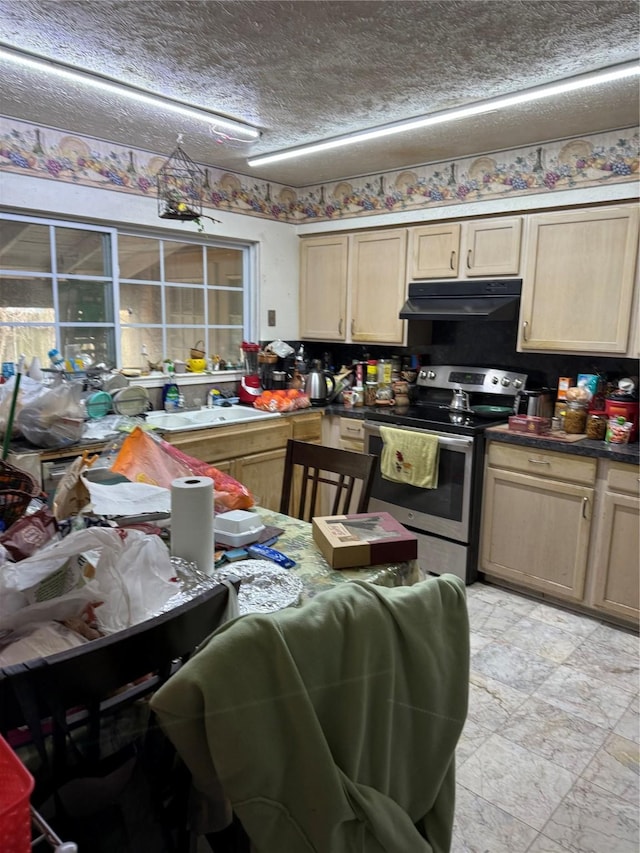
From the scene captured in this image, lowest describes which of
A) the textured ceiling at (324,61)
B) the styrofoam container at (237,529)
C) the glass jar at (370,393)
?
the styrofoam container at (237,529)

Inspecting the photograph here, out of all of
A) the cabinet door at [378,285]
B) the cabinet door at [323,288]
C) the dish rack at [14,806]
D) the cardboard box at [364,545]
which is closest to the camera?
the dish rack at [14,806]

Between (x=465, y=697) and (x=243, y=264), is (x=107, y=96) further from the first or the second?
(x=465, y=697)

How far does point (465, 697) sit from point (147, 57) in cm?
228

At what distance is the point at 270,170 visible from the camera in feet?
12.1

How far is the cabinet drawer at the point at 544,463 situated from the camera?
9.18 feet

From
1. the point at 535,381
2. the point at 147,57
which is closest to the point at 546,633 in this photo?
the point at 535,381

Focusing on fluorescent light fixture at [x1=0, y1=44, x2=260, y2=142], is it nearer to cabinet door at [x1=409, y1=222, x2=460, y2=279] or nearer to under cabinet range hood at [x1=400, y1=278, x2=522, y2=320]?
cabinet door at [x1=409, y1=222, x2=460, y2=279]

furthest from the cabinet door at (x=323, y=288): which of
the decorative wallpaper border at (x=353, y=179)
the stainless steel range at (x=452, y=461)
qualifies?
the stainless steel range at (x=452, y=461)

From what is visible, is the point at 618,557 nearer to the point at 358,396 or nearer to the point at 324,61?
the point at 358,396

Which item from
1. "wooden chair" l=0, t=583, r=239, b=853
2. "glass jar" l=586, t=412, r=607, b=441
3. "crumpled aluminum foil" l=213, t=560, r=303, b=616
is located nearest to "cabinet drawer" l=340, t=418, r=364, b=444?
"glass jar" l=586, t=412, r=607, b=441

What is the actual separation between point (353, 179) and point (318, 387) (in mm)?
1425

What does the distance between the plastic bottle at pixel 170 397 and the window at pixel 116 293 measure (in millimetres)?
240

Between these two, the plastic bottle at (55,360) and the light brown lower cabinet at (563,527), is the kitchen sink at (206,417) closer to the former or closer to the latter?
the plastic bottle at (55,360)

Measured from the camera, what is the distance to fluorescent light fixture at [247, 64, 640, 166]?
7.10 feet
